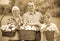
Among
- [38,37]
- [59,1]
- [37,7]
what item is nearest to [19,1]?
[37,7]

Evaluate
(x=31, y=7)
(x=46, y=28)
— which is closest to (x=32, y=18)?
(x=31, y=7)

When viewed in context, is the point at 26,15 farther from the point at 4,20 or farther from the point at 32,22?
the point at 4,20

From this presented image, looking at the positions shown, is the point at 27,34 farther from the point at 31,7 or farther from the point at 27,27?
the point at 31,7

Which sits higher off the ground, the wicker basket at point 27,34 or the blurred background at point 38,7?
the blurred background at point 38,7

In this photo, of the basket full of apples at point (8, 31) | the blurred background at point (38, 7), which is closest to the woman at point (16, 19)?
the basket full of apples at point (8, 31)

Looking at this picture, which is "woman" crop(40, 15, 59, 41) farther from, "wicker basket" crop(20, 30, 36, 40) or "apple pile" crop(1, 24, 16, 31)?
"apple pile" crop(1, 24, 16, 31)

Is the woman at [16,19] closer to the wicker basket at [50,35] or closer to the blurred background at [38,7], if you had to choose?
the wicker basket at [50,35]

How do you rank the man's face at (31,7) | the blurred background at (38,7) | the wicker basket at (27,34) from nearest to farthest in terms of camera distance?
1. the wicker basket at (27,34)
2. the man's face at (31,7)
3. the blurred background at (38,7)

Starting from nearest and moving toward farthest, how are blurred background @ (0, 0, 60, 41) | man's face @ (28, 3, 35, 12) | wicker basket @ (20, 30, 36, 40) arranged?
1. wicker basket @ (20, 30, 36, 40)
2. man's face @ (28, 3, 35, 12)
3. blurred background @ (0, 0, 60, 41)

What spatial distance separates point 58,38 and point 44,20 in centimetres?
40

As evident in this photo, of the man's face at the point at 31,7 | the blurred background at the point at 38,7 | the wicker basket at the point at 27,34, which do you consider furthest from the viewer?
the blurred background at the point at 38,7

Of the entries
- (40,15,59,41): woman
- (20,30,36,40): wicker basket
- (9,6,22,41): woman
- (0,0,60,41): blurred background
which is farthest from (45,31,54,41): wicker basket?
(0,0,60,41): blurred background

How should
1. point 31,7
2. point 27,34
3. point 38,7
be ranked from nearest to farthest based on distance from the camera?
point 27,34
point 31,7
point 38,7

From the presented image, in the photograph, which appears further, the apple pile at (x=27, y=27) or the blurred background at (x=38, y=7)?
the blurred background at (x=38, y=7)
